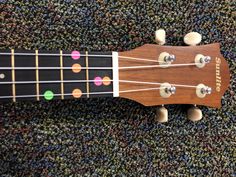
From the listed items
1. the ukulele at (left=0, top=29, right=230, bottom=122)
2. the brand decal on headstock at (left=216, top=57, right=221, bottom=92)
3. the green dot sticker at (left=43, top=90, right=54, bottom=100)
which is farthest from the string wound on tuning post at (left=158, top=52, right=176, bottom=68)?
the green dot sticker at (left=43, top=90, right=54, bottom=100)

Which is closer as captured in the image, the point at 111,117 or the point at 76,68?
the point at 76,68

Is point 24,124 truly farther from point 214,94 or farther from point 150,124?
point 214,94

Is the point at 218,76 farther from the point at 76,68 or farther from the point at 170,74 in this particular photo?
the point at 76,68

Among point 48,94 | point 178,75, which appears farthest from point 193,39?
point 48,94

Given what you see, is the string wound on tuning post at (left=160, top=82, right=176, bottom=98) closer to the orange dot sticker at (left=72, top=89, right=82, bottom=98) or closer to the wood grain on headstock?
the wood grain on headstock

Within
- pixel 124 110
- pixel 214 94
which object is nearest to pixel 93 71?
pixel 124 110
